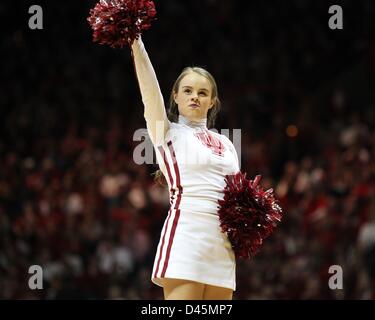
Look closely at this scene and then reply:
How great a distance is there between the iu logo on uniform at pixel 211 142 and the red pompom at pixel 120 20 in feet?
1.87

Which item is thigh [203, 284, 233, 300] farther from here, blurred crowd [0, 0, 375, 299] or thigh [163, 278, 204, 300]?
blurred crowd [0, 0, 375, 299]

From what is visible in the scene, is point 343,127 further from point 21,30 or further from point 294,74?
point 21,30

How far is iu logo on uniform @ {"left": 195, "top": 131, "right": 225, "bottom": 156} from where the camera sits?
3912mm

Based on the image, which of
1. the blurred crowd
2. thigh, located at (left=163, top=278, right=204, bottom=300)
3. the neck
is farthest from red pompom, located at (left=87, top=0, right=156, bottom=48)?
the blurred crowd

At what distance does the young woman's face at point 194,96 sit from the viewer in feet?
13.0

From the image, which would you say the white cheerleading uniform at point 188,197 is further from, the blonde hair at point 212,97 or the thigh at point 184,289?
the blonde hair at point 212,97

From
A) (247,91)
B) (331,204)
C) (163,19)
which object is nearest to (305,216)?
(331,204)

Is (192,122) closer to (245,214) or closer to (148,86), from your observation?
(148,86)

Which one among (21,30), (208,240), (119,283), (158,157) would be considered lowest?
(119,283)

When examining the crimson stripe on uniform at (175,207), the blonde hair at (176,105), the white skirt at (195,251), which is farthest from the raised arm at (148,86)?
the white skirt at (195,251)

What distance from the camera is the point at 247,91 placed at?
10.1 meters

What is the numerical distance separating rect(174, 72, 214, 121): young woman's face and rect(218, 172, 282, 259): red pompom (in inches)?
14.2

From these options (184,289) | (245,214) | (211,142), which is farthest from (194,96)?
(184,289)
